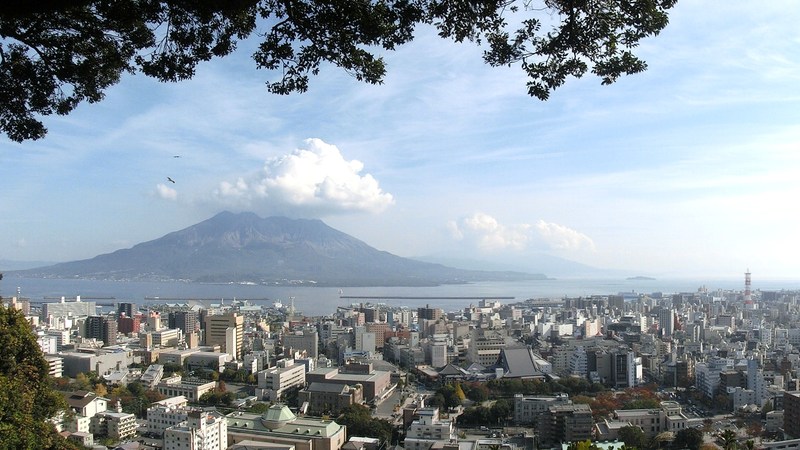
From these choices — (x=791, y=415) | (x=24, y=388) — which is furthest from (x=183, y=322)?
(x=24, y=388)

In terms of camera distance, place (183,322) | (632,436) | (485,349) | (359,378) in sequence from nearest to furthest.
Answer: (632,436), (359,378), (485,349), (183,322)

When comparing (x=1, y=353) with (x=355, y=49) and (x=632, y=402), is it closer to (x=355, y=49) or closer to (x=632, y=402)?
(x=355, y=49)

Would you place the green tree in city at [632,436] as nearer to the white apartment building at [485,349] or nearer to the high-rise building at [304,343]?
the white apartment building at [485,349]

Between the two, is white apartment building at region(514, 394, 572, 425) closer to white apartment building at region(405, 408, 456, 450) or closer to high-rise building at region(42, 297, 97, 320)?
white apartment building at region(405, 408, 456, 450)

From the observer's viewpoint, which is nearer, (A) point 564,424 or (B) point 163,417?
(A) point 564,424

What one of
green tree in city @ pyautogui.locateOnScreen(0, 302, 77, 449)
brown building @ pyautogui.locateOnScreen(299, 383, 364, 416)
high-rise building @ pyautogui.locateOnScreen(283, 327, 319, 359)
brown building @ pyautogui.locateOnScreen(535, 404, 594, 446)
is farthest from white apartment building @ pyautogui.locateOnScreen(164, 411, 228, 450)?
high-rise building @ pyautogui.locateOnScreen(283, 327, 319, 359)

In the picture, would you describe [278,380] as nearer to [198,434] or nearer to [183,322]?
[198,434]
